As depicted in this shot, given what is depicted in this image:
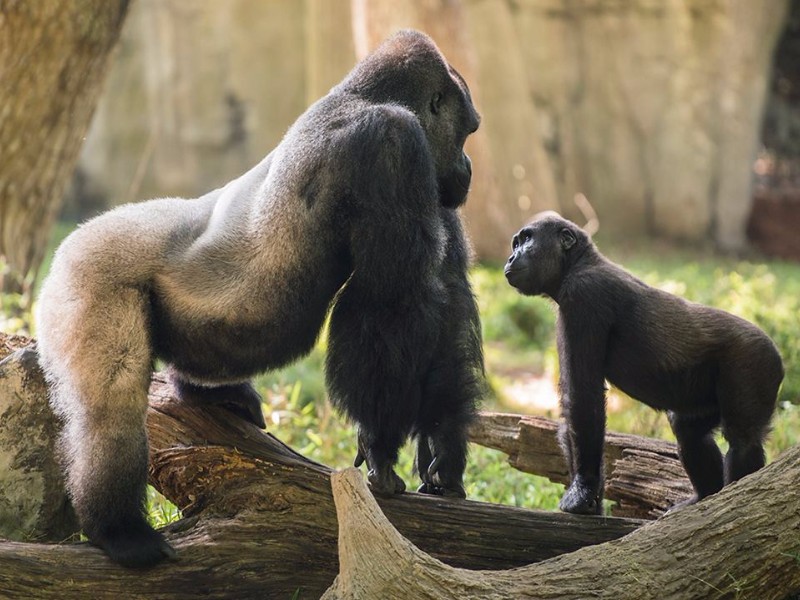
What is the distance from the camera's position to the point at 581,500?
346 cm

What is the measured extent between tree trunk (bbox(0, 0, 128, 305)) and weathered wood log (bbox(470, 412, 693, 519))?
120 inches

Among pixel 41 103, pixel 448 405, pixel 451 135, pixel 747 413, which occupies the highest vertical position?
pixel 451 135

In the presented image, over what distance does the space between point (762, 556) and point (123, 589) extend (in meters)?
1.80

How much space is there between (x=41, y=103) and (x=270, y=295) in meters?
2.94

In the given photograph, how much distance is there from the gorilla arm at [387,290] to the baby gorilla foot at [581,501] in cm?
57

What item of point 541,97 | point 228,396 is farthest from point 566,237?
point 541,97

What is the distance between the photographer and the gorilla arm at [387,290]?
131 inches

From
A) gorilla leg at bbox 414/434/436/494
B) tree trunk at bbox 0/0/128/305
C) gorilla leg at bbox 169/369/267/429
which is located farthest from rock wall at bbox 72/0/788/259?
Answer: gorilla leg at bbox 169/369/267/429

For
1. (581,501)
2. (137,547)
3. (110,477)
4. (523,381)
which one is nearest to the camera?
(137,547)

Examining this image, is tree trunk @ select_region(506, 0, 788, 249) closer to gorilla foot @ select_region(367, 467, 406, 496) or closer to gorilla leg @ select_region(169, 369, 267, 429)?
gorilla leg @ select_region(169, 369, 267, 429)

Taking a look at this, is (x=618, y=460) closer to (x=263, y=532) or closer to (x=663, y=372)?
(x=663, y=372)

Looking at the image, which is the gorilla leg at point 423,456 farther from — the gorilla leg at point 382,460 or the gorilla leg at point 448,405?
the gorilla leg at point 382,460

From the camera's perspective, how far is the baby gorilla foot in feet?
11.3

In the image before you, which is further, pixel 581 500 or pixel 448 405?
pixel 448 405
